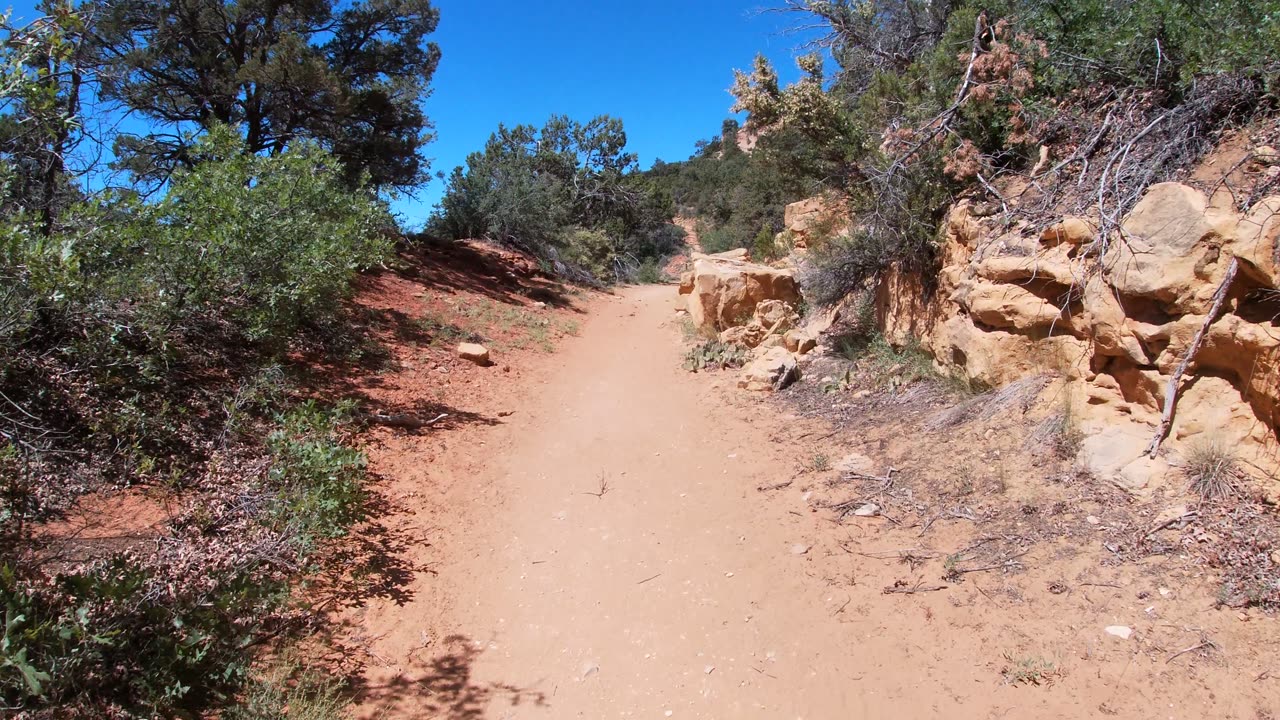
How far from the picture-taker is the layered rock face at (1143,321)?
3.90 meters

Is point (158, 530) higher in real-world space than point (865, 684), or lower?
higher

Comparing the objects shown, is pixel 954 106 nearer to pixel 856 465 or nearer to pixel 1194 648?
pixel 856 465

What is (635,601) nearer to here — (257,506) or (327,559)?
(327,559)

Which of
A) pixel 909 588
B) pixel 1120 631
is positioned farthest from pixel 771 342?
Result: pixel 1120 631

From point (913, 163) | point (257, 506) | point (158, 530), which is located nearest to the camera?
point (158, 530)

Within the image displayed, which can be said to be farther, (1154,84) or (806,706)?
(1154,84)

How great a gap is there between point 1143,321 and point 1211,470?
1103 mm

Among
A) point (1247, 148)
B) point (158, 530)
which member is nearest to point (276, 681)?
point (158, 530)

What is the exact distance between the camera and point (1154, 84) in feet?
18.5

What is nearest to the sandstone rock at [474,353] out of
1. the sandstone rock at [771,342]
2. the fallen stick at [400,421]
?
the fallen stick at [400,421]

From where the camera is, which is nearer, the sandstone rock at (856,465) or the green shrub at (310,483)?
the green shrub at (310,483)

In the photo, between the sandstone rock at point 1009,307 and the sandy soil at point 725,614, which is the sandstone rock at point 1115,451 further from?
the sandstone rock at point 1009,307

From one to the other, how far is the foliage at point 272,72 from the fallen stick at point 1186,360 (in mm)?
10048

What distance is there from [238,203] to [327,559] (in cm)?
334
